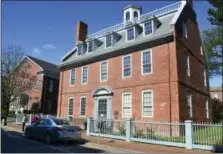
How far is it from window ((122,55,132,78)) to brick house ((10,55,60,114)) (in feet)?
61.7

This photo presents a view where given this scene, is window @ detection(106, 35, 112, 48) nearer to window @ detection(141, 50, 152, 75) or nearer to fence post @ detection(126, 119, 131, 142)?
window @ detection(141, 50, 152, 75)

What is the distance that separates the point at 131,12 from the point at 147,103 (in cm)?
1288

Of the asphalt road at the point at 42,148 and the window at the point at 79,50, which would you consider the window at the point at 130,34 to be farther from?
the asphalt road at the point at 42,148

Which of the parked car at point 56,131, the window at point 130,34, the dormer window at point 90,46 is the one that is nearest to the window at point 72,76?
the dormer window at point 90,46

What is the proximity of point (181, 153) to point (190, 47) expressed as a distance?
13.7m

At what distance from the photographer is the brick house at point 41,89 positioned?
36812 millimetres

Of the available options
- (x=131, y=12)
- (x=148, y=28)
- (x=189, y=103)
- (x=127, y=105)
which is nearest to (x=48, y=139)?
(x=127, y=105)

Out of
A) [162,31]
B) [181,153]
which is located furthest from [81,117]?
[181,153]

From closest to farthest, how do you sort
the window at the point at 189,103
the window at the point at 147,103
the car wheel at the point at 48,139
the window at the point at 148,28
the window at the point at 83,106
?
1. the car wheel at the point at 48,139
2. the window at the point at 147,103
3. the window at the point at 189,103
4. the window at the point at 148,28
5. the window at the point at 83,106

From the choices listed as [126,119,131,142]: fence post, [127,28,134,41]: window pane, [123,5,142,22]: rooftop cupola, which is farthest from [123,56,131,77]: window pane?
[123,5,142,22]: rooftop cupola

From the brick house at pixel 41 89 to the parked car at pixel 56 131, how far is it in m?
21.6

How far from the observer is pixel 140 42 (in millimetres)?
20688

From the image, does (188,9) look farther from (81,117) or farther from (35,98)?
(35,98)

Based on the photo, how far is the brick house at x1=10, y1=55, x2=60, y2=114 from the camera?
3681cm
